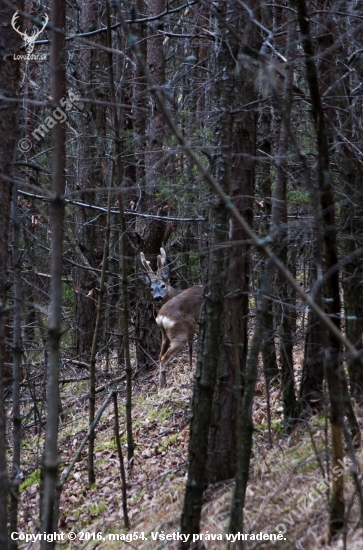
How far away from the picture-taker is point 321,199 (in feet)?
11.8

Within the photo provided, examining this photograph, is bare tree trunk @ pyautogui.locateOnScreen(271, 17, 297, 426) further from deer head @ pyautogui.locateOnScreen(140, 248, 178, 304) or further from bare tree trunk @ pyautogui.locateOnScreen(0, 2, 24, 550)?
deer head @ pyautogui.locateOnScreen(140, 248, 178, 304)

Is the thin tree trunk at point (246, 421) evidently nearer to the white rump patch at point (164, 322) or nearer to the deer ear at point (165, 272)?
the white rump patch at point (164, 322)

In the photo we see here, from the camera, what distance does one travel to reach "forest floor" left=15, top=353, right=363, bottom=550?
4.46 metres

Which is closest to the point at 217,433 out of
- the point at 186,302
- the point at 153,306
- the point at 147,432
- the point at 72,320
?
the point at 147,432

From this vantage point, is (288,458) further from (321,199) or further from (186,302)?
(186,302)

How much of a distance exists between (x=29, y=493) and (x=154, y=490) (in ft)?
7.02

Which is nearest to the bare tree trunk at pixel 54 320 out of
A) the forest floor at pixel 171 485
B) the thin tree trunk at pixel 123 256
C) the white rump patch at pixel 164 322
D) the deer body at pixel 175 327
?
the forest floor at pixel 171 485

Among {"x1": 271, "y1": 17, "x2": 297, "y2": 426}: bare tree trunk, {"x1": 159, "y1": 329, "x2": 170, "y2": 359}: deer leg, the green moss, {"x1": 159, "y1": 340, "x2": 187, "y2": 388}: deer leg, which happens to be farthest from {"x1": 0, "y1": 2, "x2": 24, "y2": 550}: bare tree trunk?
{"x1": 159, "y1": 329, "x2": 170, "y2": 359}: deer leg

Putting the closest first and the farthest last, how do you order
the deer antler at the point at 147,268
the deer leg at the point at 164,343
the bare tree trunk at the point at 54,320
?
the bare tree trunk at the point at 54,320
the deer leg at the point at 164,343
the deer antler at the point at 147,268

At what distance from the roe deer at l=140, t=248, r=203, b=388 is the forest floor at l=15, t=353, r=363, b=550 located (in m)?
0.45

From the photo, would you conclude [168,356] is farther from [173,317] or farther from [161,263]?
[161,263]

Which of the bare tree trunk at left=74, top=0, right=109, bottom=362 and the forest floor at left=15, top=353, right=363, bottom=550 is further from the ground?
the bare tree trunk at left=74, top=0, right=109, bottom=362

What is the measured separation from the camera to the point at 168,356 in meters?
10.7

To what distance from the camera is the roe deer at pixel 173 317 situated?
10828 millimetres
